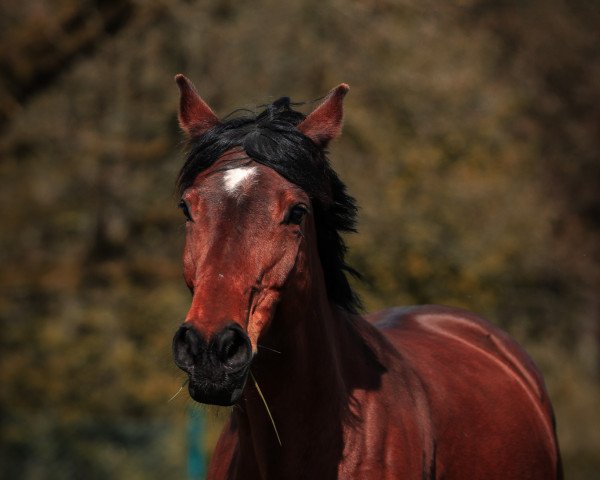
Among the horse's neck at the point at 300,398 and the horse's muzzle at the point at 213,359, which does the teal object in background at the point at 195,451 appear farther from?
the horse's muzzle at the point at 213,359

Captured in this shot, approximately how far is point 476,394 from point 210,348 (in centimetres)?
206

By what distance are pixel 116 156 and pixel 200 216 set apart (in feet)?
29.1

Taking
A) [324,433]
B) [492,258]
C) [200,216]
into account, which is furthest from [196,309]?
[492,258]

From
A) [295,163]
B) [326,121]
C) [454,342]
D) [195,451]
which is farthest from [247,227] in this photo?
[195,451]

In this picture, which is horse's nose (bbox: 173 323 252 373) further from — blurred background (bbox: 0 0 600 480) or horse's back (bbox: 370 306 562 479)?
blurred background (bbox: 0 0 600 480)

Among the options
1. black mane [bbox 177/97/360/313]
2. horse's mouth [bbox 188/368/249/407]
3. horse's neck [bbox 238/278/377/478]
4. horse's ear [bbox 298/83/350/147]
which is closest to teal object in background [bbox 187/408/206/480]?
black mane [bbox 177/97/360/313]

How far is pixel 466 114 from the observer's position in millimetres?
13234

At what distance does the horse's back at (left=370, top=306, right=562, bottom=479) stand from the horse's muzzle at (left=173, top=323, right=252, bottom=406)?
132 centimetres

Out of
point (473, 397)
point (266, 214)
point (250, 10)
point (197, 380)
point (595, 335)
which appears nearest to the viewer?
point (197, 380)

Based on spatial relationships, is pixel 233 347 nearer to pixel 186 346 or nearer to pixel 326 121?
pixel 186 346

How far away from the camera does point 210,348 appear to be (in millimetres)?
2980

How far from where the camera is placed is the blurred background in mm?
11406

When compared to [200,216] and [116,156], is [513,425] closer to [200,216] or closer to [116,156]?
[200,216]

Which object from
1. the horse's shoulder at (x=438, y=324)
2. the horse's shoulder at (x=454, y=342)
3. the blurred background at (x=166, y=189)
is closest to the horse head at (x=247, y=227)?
the horse's shoulder at (x=454, y=342)
